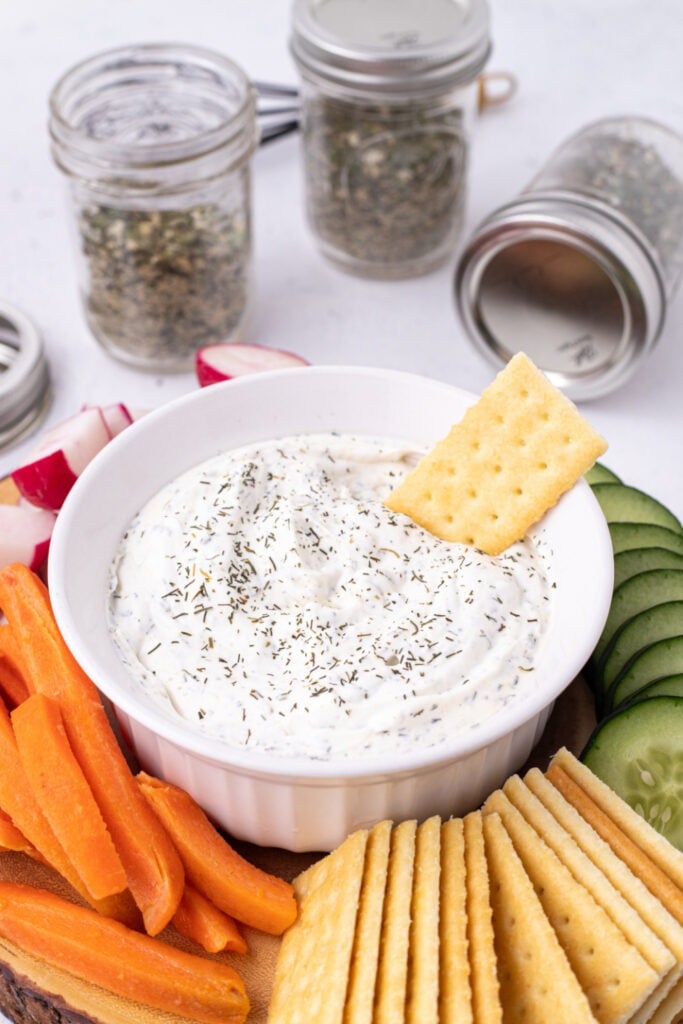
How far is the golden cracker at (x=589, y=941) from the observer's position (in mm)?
1996

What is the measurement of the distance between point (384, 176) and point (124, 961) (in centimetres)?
263

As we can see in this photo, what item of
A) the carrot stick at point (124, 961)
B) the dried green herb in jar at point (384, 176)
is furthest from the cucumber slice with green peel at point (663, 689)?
the dried green herb in jar at point (384, 176)

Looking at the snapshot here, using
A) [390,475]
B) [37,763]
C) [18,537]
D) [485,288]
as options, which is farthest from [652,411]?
[37,763]

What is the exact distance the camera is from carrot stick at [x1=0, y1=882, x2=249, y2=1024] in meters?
2.19

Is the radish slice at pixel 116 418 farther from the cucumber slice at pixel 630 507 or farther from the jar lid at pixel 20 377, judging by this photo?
the cucumber slice at pixel 630 507

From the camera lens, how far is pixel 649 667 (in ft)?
8.51

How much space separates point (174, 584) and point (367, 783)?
1.90 ft

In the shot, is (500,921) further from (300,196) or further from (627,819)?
(300,196)

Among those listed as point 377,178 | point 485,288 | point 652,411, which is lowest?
point 652,411

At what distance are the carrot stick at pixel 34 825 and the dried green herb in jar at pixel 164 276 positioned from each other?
5.85 feet

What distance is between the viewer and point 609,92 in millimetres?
5352

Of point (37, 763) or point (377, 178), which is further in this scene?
point (377, 178)

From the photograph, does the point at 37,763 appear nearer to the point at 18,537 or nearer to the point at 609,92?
the point at 18,537

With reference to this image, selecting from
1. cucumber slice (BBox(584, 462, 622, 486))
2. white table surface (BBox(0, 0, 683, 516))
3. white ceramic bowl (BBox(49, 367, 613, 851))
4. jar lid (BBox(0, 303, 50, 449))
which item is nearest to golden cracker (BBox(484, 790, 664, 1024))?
white ceramic bowl (BBox(49, 367, 613, 851))
